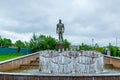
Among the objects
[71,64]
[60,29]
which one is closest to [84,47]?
[60,29]

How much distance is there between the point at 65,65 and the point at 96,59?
1.62 m

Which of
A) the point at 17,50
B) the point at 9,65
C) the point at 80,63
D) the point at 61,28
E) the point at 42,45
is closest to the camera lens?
the point at 80,63

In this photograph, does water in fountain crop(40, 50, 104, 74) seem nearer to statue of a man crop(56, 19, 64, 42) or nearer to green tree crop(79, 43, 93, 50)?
statue of a man crop(56, 19, 64, 42)

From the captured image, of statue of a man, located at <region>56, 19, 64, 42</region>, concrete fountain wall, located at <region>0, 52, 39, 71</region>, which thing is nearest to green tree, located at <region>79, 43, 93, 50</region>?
concrete fountain wall, located at <region>0, 52, 39, 71</region>

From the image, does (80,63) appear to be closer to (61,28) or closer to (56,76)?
(56,76)

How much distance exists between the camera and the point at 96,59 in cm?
1402

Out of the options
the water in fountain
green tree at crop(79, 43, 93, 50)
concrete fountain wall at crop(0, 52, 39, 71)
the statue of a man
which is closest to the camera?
the water in fountain

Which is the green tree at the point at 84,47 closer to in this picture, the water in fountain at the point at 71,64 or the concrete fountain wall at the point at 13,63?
the concrete fountain wall at the point at 13,63

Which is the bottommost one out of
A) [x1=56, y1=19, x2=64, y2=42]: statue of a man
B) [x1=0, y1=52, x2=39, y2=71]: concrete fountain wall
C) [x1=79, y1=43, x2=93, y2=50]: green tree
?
[x1=0, y1=52, x2=39, y2=71]: concrete fountain wall

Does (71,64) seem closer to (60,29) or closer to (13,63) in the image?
(13,63)

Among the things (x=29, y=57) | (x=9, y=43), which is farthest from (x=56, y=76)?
Result: (x=9, y=43)

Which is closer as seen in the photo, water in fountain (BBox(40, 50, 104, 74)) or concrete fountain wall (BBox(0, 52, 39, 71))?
water in fountain (BBox(40, 50, 104, 74))

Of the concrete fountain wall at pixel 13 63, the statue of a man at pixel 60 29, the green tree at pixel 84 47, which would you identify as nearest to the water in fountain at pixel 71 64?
the concrete fountain wall at pixel 13 63

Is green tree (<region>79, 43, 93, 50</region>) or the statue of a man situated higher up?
the statue of a man
